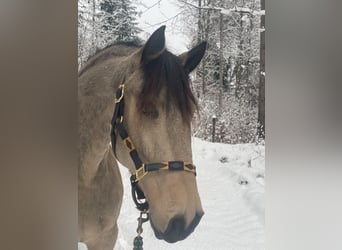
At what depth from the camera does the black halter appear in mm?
1427

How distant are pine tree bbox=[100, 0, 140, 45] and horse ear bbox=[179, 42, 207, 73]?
0.76 ft

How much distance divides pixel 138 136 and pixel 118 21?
0.50 metres

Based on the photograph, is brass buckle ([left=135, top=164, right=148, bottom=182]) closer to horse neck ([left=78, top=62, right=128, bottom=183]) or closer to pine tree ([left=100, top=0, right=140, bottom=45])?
horse neck ([left=78, top=62, right=128, bottom=183])

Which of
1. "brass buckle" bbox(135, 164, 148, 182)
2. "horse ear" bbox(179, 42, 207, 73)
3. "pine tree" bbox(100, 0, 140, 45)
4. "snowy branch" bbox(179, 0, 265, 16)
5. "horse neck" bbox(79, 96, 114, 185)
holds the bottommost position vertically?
"brass buckle" bbox(135, 164, 148, 182)

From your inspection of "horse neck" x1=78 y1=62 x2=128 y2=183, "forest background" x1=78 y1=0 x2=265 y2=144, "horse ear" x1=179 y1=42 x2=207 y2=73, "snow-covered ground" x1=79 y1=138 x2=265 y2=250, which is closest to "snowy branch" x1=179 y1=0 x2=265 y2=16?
"forest background" x1=78 y1=0 x2=265 y2=144

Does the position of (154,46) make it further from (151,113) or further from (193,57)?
(151,113)

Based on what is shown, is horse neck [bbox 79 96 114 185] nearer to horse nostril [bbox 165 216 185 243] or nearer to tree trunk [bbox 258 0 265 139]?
horse nostril [bbox 165 216 185 243]

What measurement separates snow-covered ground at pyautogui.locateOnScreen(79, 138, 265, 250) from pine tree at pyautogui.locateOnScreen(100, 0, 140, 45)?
547mm

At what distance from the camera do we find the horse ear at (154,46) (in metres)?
1.44

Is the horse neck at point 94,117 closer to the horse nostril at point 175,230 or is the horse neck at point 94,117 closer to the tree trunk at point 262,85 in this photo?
the horse nostril at point 175,230

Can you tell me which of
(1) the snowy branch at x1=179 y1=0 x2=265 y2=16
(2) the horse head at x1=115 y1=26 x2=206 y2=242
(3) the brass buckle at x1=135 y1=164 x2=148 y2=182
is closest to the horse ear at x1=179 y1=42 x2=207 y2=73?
(2) the horse head at x1=115 y1=26 x2=206 y2=242

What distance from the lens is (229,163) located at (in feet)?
4.89

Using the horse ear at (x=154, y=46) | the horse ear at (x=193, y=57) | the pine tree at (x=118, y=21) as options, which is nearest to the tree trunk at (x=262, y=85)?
the horse ear at (x=193, y=57)

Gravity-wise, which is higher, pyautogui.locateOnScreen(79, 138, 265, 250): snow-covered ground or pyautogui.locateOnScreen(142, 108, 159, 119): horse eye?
pyautogui.locateOnScreen(142, 108, 159, 119): horse eye
